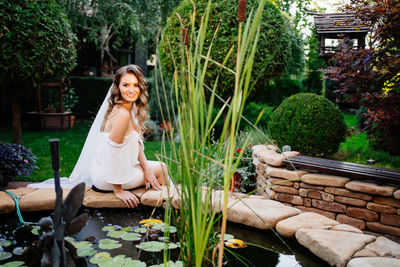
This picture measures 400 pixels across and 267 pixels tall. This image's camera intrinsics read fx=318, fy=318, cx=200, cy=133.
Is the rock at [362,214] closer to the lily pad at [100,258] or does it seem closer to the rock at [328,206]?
the rock at [328,206]

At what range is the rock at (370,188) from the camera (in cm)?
259

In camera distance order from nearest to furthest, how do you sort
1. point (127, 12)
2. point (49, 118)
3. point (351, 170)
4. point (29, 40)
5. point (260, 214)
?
point (260, 214) → point (351, 170) → point (29, 40) → point (127, 12) → point (49, 118)

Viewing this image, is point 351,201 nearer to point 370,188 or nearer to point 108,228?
point 370,188

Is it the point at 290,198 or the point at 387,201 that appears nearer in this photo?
the point at 387,201

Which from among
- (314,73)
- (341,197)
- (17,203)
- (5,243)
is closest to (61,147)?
(17,203)

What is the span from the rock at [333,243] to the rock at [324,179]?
82 cm

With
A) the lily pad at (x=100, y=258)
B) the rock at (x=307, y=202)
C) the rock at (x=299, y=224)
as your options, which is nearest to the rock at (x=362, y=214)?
the rock at (x=307, y=202)

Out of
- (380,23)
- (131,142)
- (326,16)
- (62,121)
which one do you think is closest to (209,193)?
(131,142)

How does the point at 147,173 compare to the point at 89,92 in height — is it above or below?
below

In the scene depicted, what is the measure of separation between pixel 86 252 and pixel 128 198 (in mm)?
784

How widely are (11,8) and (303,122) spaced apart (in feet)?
12.6

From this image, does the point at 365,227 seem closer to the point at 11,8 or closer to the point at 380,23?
the point at 380,23

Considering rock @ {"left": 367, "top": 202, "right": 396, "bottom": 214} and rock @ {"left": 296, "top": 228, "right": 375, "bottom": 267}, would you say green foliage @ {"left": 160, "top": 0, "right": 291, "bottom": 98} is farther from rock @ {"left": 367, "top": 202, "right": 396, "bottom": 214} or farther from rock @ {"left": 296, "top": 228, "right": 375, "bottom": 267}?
A: rock @ {"left": 296, "top": 228, "right": 375, "bottom": 267}

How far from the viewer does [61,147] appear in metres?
6.16
